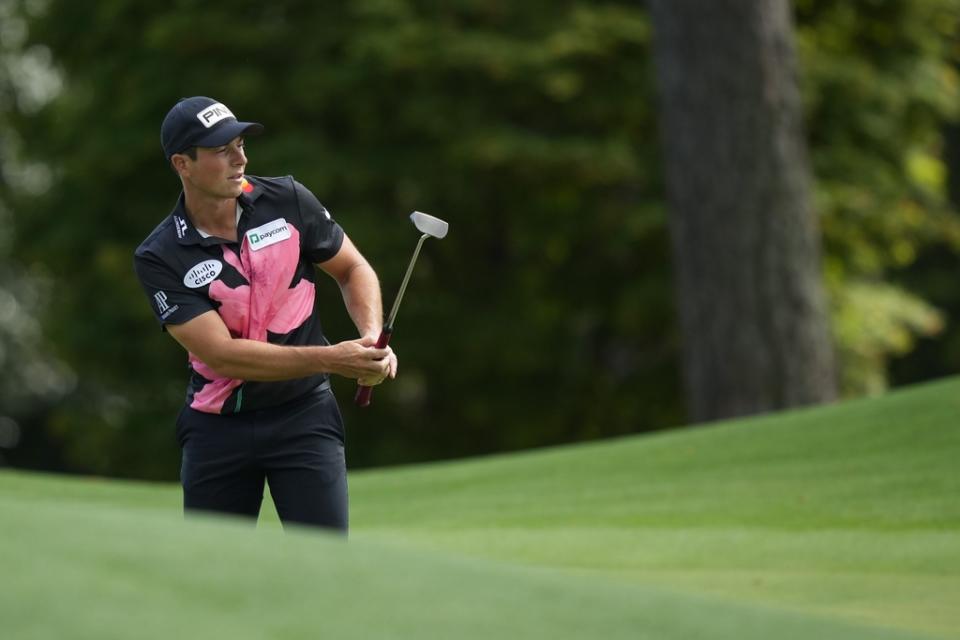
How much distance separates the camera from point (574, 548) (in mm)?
8000

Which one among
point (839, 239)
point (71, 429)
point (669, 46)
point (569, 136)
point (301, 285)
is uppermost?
point (301, 285)

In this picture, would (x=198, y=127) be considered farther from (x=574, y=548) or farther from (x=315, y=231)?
(x=574, y=548)

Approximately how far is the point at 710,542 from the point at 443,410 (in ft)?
36.2

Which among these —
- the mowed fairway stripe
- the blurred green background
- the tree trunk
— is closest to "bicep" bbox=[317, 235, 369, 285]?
the mowed fairway stripe

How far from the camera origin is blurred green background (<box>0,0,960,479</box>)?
1620 centimetres

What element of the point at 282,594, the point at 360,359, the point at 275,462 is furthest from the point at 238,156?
the point at 282,594

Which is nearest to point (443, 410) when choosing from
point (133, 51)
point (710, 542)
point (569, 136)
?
point (569, 136)

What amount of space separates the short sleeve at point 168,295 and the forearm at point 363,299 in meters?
0.49

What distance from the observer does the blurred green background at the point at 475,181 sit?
16.2 meters

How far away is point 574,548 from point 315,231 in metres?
3.32

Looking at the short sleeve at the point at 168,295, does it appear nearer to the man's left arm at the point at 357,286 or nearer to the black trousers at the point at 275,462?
the black trousers at the point at 275,462

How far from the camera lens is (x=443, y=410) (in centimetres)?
1888

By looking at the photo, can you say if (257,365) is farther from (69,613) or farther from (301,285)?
(69,613)

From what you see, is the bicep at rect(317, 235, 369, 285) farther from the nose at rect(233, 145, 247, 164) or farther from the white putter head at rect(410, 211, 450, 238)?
the nose at rect(233, 145, 247, 164)
